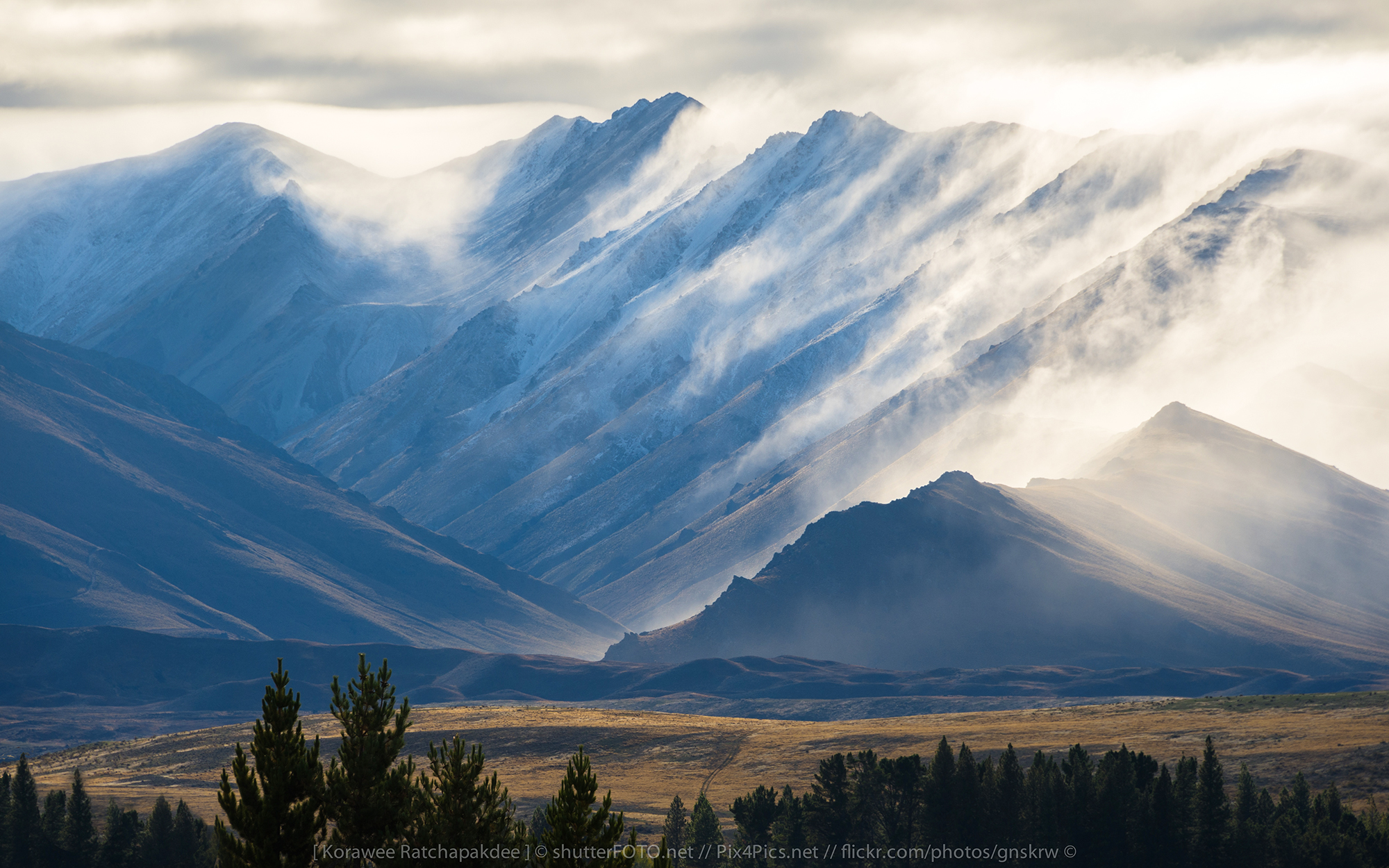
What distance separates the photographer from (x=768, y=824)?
79500 millimetres

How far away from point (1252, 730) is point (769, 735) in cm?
4960

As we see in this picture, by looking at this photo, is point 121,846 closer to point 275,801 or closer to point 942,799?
point 942,799

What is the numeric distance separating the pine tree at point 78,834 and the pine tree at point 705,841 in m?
31.4

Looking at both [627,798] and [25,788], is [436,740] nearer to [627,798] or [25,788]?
[627,798]

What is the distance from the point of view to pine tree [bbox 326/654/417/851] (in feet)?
105

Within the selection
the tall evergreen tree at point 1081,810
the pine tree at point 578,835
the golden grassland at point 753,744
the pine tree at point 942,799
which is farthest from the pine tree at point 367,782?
the golden grassland at point 753,744

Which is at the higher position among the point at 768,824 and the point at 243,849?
the point at 243,849

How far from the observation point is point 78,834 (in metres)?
73.9

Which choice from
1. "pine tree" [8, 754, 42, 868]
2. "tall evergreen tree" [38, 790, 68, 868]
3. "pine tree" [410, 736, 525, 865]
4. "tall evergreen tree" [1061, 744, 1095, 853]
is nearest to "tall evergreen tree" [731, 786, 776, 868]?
"tall evergreen tree" [1061, 744, 1095, 853]

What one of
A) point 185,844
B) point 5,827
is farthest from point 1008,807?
point 5,827

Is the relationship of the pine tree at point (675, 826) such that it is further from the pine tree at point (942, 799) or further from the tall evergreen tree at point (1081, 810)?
the tall evergreen tree at point (1081, 810)

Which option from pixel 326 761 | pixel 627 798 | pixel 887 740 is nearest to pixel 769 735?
pixel 887 740

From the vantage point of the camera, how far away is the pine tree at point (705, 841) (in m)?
76.8

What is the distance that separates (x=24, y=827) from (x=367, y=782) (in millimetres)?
52505
